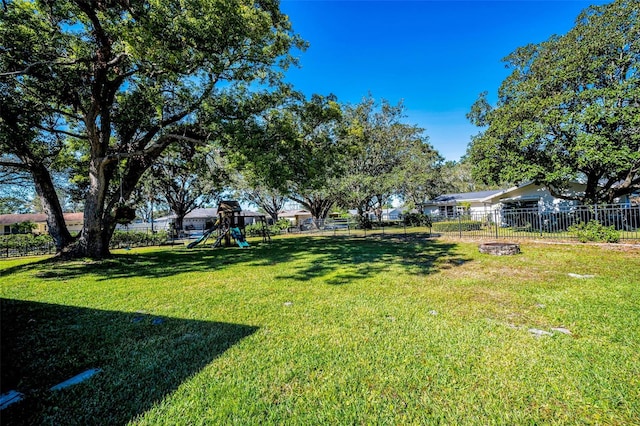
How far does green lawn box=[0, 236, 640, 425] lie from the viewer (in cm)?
201

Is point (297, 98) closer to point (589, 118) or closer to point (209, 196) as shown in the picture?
point (589, 118)

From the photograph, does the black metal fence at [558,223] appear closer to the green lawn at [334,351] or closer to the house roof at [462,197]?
the green lawn at [334,351]

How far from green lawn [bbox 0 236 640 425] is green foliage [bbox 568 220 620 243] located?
4409mm

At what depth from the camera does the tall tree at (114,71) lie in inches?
276

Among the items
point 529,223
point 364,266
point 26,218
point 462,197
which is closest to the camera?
point 364,266

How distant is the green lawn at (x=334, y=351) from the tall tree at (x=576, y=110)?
9203mm

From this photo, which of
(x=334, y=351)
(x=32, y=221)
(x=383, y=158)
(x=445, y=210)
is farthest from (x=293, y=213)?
(x=334, y=351)

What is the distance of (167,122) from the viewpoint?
10602 millimetres

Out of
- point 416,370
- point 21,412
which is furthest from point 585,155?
point 21,412

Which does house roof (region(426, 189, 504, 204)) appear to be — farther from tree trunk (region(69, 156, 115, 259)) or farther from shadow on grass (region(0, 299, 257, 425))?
shadow on grass (region(0, 299, 257, 425))

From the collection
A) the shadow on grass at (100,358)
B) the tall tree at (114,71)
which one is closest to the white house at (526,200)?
the tall tree at (114,71)

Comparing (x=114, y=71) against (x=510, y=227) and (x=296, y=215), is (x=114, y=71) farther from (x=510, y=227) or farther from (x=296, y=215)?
(x=296, y=215)

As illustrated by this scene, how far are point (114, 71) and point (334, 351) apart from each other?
470 inches

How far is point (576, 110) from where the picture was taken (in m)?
12.6
